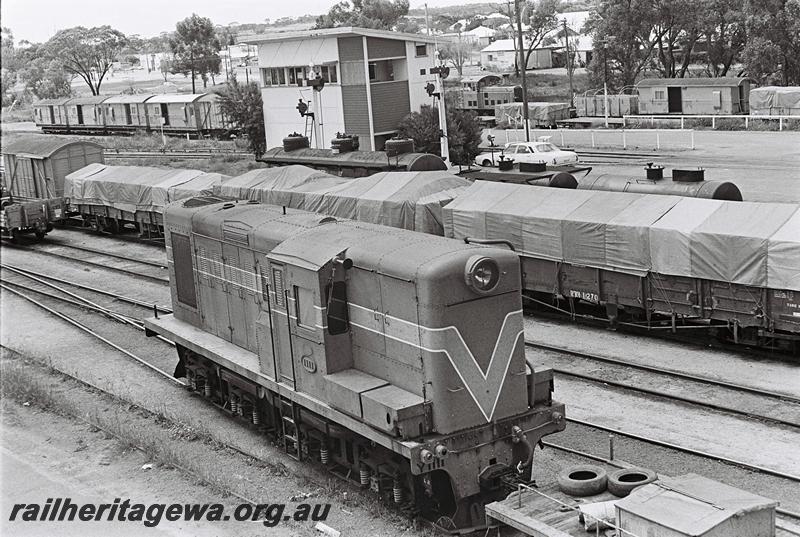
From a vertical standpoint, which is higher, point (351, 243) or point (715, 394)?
point (351, 243)

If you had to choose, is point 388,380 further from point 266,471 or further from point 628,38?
point 628,38

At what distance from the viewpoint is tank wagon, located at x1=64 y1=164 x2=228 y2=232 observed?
111 ft

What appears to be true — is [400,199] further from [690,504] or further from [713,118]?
[713,118]

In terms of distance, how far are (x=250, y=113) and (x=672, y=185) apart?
35.6 metres

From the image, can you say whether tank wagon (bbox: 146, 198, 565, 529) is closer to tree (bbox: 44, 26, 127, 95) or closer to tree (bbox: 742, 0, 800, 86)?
tree (bbox: 742, 0, 800, 86)

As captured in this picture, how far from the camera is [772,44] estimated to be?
60.2m

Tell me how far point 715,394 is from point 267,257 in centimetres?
856

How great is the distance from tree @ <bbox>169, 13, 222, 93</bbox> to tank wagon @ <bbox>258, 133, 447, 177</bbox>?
2465 inches

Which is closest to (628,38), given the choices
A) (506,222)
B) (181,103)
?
(181,103)

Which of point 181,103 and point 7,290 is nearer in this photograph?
point 7,290

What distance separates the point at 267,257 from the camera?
44.6 ft

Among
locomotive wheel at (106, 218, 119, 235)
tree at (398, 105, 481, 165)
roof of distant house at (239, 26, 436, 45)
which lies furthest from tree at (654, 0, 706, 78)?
locomotive wheel at (106, 218, 119, 235)

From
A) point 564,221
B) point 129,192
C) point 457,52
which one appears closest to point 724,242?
point 564,221

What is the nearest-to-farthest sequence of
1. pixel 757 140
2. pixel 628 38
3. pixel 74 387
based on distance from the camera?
pixel 74 387 → pixel 757 140 → pixel 628 38
